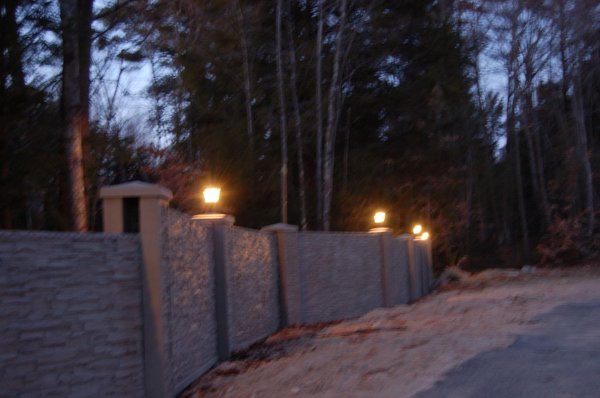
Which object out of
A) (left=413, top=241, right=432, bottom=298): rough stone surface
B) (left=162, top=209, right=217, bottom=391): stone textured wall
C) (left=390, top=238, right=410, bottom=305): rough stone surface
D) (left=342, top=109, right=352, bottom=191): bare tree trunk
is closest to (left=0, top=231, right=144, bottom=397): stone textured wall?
(left=162, top=209, right=217, bottom=391): stone textured wall

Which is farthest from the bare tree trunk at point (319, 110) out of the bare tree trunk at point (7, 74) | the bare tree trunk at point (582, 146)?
the bare tree trunk at point (582, 146)

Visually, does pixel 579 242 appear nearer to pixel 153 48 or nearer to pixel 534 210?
pixel 534 210

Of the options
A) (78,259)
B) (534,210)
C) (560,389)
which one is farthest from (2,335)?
(534,210)

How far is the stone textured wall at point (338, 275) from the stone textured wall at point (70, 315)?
846cm

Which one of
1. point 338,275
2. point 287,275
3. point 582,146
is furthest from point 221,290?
point 582,146

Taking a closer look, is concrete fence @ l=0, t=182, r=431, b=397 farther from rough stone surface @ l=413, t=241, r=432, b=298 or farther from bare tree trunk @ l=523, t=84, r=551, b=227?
bare tree trunk @ l=523, t=84, r=551, b=227

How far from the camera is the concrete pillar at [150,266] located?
Result: 748cm

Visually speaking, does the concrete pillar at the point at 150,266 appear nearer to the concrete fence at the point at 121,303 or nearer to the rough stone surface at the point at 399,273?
the concrete fence at the point at 121,303

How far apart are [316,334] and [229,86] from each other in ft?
49.2

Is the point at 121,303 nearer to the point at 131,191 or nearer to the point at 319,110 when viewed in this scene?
the point at 131,191

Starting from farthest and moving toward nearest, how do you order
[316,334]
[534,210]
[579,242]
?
1. [534,210]
2. [579,242]
3. [316,334]

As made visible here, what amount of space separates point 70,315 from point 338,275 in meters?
11.4

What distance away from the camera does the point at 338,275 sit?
58.2ft

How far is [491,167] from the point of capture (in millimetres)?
42594
